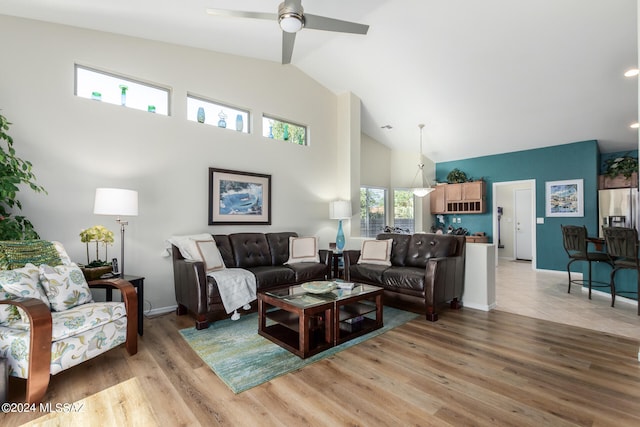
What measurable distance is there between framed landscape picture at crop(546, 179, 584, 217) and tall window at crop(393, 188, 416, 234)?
282cm

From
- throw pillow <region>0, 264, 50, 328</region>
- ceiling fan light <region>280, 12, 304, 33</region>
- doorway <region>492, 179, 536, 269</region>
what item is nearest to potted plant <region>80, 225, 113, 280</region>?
throw pillow <region>0, 264, 50, 328</region>

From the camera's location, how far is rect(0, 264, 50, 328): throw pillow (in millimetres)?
2016

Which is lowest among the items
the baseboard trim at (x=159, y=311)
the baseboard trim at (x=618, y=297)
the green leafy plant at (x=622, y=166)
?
the baseboard trim at (x=159, y=311)

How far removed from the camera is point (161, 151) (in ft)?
12.5

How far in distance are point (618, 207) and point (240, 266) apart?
6389 mm

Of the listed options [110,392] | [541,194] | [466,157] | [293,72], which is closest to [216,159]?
[293,72]

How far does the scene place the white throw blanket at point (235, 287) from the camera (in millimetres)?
3209

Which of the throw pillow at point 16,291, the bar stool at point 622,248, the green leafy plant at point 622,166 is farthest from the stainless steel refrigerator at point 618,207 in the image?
the throw pillow at point 16,291

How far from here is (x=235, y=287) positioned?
3.29m

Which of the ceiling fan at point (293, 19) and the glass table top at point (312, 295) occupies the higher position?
the ceiling fan at point (293, 19)

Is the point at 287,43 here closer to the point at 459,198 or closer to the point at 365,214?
the point at 365,214

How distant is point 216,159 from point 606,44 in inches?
198

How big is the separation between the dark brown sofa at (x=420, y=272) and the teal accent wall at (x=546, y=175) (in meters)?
3.94

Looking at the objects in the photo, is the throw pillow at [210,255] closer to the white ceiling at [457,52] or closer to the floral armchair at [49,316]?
the floral armchair at [49,316]
